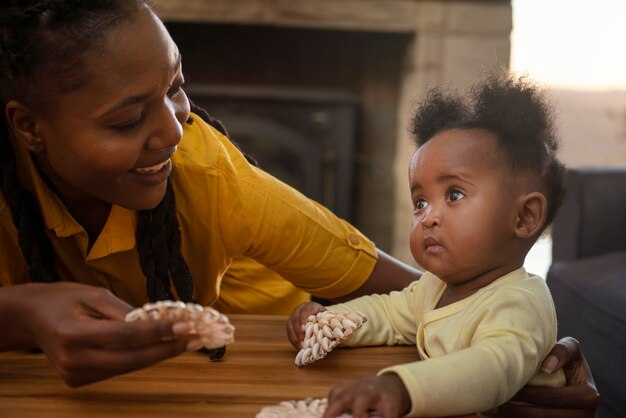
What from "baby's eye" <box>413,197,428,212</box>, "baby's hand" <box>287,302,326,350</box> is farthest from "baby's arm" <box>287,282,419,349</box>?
"baby's eye" <box>413,197,428,212</box>

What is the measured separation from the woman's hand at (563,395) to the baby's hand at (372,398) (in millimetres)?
190

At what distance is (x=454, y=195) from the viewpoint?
101 cm

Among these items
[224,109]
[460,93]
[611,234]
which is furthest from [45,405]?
[224,109]

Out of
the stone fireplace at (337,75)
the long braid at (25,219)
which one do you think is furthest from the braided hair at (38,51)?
the stone fireplace at (337,75)

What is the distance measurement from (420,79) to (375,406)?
7.43ft

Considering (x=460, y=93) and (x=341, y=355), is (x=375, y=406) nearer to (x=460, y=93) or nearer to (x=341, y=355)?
(x=341, y=355)

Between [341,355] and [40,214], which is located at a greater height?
[40,214]

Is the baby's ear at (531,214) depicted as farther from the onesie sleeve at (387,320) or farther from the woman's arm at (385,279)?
the woman's arm at (385,279)

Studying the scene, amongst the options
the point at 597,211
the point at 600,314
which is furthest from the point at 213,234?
the point at 597,211

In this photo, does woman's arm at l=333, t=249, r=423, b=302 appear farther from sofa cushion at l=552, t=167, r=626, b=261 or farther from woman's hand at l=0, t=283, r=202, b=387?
sofa cushion at l=552, t=167, r=626, b=261

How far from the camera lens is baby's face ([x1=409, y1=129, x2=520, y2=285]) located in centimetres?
99

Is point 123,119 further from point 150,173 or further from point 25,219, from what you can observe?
point 25,219

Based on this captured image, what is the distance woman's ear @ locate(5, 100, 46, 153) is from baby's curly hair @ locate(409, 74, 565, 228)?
51cm

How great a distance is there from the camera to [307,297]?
1.58m
